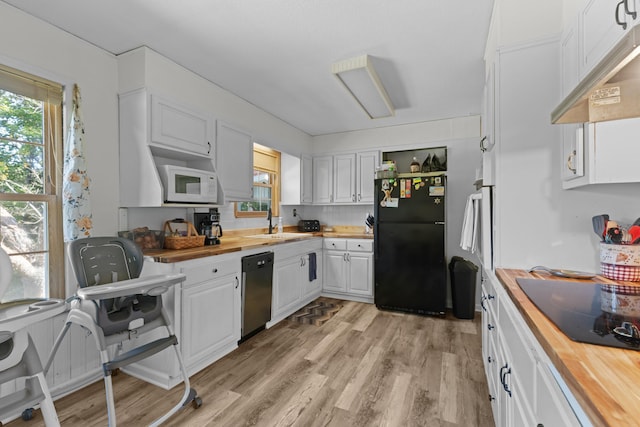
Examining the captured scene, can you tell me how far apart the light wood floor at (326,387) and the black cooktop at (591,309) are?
1029mm

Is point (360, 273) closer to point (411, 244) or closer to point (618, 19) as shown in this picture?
point (411, 244)

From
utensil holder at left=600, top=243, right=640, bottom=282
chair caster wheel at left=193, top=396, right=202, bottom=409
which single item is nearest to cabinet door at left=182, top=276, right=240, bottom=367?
chair caster wheel at left=193, top=396, right=202, bottom=409

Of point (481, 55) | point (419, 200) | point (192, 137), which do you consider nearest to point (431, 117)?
point (419, 200)

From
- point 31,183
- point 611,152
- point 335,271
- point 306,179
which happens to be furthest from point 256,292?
point 611,152

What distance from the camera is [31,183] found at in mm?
1936

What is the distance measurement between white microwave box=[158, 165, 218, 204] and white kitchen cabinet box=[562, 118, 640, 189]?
8.33ft

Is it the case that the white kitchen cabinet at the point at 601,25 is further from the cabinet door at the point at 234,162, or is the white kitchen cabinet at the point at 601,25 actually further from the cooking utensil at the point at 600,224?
the cabinet door at the point at 234,162

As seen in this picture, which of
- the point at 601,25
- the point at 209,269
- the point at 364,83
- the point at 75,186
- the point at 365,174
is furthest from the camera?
the point at 365,174

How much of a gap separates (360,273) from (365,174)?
4.73ft

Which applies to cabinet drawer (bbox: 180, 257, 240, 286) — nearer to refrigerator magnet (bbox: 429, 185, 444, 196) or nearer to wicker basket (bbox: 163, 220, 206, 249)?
wicker basket (bbox: 163, 220, 206, 249)

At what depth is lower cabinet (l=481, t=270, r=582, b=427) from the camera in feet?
2.35

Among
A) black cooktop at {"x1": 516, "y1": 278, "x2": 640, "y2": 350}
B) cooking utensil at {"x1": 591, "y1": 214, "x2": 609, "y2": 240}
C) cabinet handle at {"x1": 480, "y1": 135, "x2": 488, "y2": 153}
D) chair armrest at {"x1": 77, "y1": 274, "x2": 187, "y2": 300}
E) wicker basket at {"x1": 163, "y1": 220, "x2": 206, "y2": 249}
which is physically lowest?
chair armrest at {"x1": 77, "y1": 274, "x2": 187, "y2": 300}

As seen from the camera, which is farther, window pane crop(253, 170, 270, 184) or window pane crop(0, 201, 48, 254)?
window pane crop(253, 170, 270, 184)

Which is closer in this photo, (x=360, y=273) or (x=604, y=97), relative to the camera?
(x=604, y=97)
